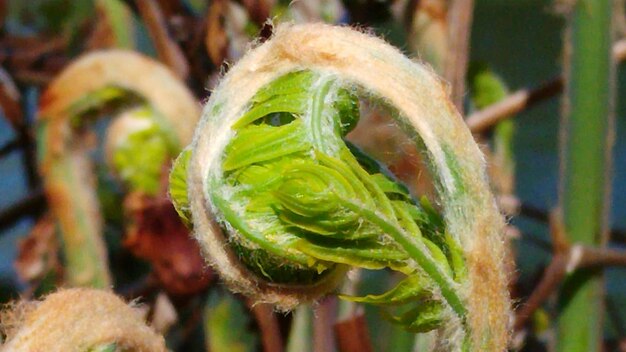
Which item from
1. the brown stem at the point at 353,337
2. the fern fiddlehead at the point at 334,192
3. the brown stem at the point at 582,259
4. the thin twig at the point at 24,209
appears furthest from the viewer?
the thin twig at the point at 24,209

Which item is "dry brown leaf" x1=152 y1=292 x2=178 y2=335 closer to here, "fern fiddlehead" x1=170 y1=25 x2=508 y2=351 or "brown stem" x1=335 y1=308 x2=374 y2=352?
"brown stem" x1=335 y1=308 x2=374 y2=352

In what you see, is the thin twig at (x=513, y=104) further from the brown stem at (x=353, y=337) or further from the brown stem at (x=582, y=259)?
the brown stem at (x=353, y=337)

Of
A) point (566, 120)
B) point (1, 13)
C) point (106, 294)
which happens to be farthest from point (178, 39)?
point (1, 13)

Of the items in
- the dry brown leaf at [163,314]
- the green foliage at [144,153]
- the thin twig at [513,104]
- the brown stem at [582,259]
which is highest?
the thin twig at [513,104]

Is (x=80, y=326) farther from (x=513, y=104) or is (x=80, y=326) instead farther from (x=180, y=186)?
(x=513, y=104)

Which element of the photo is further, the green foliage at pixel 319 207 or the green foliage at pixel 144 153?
the green foliage at pixel 144 153

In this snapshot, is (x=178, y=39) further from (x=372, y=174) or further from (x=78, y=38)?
(x=78, y=38)

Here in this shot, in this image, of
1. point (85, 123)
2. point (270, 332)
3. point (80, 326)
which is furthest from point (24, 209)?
point (80, 326)

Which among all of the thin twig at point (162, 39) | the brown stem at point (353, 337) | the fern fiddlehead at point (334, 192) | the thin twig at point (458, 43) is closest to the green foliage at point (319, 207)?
the fern fiddlehead at point (334, 192)
